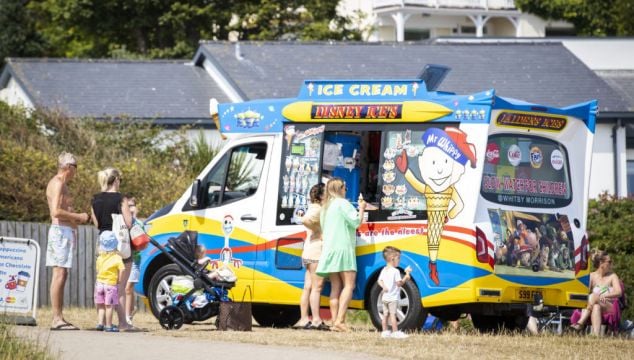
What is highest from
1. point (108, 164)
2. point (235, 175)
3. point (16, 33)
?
point (16, 33)

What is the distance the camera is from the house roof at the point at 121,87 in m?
37.4

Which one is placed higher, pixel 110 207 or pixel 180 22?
pixel 180 22

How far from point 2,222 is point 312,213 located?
26.9ft

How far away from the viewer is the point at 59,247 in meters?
15.6

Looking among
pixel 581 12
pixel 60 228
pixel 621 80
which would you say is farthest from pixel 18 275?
pixel 581 12

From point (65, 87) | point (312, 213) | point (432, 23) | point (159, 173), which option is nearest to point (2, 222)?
point (159, 173)

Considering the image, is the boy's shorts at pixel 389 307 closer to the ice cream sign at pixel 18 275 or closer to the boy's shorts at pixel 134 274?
the boy's shorts at pixel 134 274

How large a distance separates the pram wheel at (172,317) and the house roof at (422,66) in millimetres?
21098

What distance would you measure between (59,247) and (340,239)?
9.85 feet

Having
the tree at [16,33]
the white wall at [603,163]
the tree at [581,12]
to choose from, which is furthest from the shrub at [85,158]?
the tree at [581,12]

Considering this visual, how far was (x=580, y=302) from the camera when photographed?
16812mm

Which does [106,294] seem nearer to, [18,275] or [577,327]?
[18,275]

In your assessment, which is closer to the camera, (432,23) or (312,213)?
(312,213)

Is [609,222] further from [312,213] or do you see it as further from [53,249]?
[53,249]
